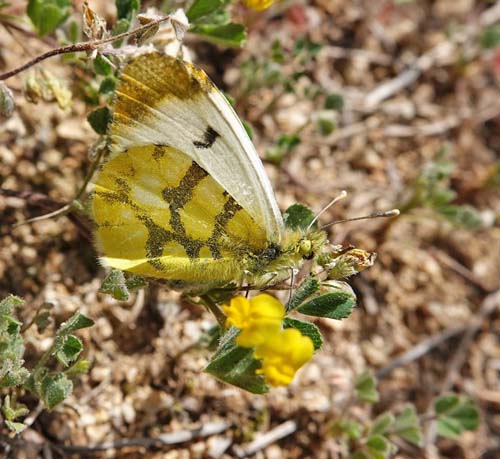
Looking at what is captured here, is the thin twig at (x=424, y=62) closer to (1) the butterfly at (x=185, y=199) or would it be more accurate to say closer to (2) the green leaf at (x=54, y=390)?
(1) the butterfly at (x=185, y=199)

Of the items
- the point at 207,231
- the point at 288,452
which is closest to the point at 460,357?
the point at 288,452

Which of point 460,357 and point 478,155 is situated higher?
point 478,155

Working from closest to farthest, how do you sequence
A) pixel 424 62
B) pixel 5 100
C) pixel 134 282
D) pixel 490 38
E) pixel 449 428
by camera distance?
1. pixel 134 282
2. pixel 5 100
3. pixel 449 428
4. pixel 490 38
5. pixel 424 62

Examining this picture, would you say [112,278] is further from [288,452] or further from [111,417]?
[288,452]

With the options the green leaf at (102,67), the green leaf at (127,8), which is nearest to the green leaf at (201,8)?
the green leaf at (127,8)

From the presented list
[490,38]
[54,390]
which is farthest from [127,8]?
A: [490,38]

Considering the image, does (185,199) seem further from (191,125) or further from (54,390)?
(54,390)

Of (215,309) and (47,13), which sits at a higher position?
(47,13)
